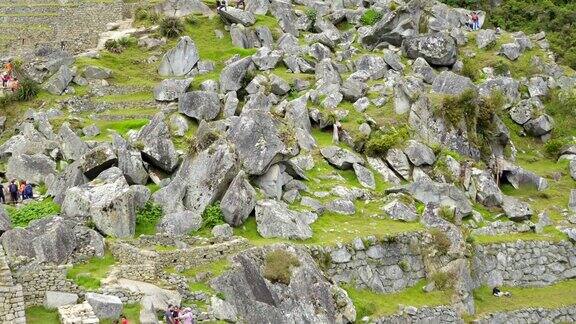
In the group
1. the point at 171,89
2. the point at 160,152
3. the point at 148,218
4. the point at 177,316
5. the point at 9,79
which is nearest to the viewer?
the point at 177,316

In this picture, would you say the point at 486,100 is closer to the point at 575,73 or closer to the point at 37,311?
the point at 575,73

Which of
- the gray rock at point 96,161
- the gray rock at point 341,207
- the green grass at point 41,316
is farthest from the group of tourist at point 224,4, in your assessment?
the green grass at point 41,316

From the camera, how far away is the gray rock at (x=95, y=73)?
43938 mm

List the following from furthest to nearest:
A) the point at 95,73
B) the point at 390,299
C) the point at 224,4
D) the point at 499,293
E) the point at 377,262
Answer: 1. the point at 224,4
2. the point at 95,73
3. the point at 499,293
4. the point at 377,262
5. the point at 390,299

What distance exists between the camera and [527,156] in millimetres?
43000

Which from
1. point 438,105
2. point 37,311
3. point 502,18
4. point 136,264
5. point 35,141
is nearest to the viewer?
point 37,311

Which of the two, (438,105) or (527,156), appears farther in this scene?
(527,156)

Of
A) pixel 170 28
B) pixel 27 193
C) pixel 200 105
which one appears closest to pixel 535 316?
pixel 200 105

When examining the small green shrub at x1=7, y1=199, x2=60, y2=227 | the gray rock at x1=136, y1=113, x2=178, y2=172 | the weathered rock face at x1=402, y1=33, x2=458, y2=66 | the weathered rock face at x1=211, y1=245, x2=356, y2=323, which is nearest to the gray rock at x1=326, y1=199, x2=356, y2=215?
the weathered rock face at x1=211, y1=245, x2=356, y2=323

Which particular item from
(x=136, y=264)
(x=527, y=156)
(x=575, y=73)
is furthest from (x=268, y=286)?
(x=575, y=73)

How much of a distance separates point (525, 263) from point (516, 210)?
3.03 metres

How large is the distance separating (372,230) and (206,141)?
6.70 meters

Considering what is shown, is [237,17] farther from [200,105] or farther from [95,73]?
[200,105]

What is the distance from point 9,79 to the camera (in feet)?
142
